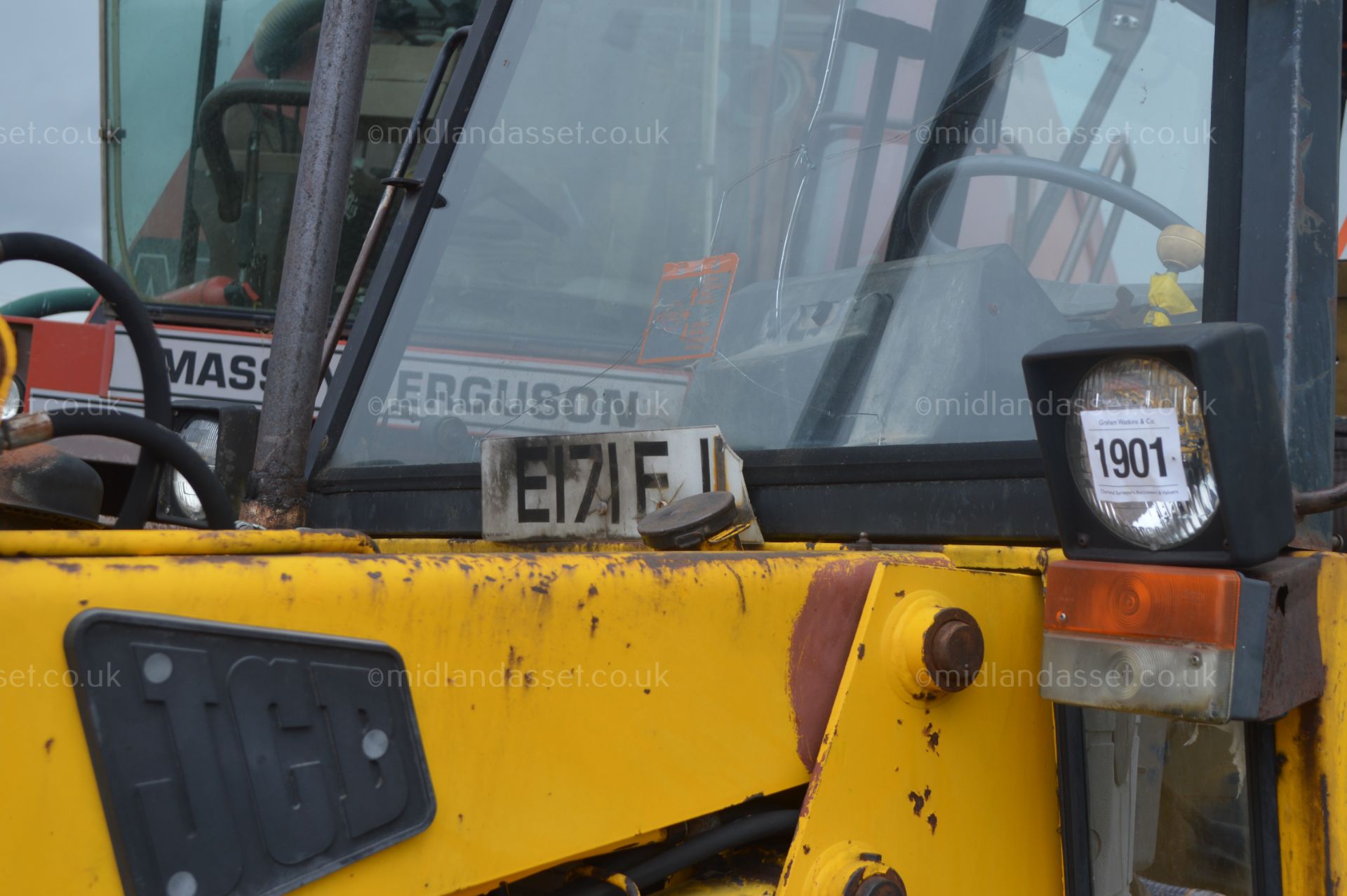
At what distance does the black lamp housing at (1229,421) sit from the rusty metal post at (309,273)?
1.19 m

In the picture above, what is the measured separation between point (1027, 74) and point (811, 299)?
1.18 feet

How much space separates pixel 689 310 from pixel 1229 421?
80 cm

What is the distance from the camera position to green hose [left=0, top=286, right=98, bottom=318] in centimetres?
511

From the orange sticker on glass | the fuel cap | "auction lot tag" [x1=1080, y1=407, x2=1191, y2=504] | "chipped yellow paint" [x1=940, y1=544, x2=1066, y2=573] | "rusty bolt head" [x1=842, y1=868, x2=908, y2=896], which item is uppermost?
the orange sticker on glass

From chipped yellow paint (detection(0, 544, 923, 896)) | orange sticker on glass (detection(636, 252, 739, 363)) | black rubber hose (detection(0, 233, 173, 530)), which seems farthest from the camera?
orange sticker on glass (detection(636, 252, 739, 363))

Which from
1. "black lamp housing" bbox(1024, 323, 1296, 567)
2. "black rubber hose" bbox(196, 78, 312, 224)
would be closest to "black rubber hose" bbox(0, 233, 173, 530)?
"black lamp housing" bbox(1024, 323, 1296, 567)

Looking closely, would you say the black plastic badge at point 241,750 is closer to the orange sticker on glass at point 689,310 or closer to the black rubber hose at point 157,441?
the black rubber hose at point 157,441

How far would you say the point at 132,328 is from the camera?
4.48 ft

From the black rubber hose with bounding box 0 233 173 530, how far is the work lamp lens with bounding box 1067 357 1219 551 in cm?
89

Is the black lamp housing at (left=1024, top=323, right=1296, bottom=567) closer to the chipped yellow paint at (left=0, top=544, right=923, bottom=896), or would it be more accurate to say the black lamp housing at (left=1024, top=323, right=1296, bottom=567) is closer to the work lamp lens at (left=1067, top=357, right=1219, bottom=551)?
the work lamp lens at (left=1067, top=357, right=1219, bottom=551)

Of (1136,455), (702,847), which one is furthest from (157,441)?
(1136,455)

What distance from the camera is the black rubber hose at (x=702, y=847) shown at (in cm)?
104

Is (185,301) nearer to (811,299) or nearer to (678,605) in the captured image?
(811,299)

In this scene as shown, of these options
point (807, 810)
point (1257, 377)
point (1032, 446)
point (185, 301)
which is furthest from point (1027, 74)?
point (185, 301)
